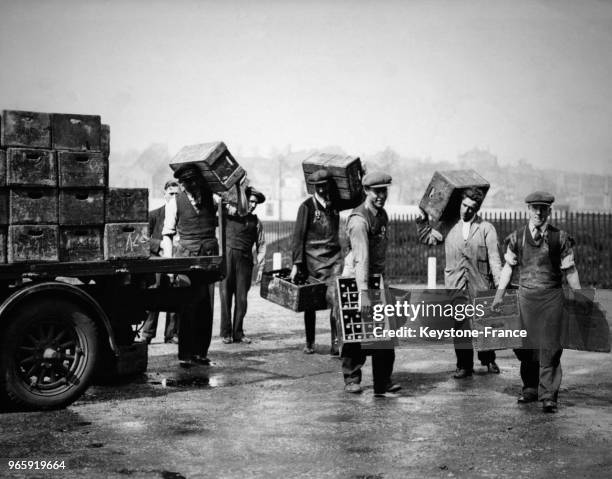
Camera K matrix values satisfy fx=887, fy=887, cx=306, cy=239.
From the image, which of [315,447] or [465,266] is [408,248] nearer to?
[465,266]

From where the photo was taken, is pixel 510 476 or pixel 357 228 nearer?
pixel 510 476

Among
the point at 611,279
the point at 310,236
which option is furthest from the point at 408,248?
the point at 310,236

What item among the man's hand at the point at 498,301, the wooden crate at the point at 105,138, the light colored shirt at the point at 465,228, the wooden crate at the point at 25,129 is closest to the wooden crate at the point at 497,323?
the man's hand at the point at 498,301

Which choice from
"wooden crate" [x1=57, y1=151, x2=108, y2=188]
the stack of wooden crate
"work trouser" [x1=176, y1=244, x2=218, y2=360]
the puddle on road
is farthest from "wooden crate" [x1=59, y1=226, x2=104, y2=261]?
the puddle on road

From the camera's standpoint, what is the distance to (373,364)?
7.98 meters

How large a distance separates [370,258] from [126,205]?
2249 millimetres

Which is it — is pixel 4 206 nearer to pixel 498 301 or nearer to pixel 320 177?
pixel 320 177

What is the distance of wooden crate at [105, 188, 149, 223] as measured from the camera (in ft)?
25.1

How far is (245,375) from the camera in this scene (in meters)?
9.07

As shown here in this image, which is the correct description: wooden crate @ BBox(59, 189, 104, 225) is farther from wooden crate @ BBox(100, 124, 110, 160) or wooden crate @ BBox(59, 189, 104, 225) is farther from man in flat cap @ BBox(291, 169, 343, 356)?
man in flat cap @ BBox(291, 169, 343, 356)

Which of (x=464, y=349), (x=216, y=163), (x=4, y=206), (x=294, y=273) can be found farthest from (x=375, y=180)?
(x=4, y=206)

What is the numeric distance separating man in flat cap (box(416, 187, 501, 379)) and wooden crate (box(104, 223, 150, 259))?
3.08 metres

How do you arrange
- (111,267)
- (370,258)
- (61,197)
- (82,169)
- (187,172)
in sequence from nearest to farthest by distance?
(61,197) → (82,169) → (111,267) → (370,258) → (187,172)

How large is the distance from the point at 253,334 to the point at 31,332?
553 centimetres
